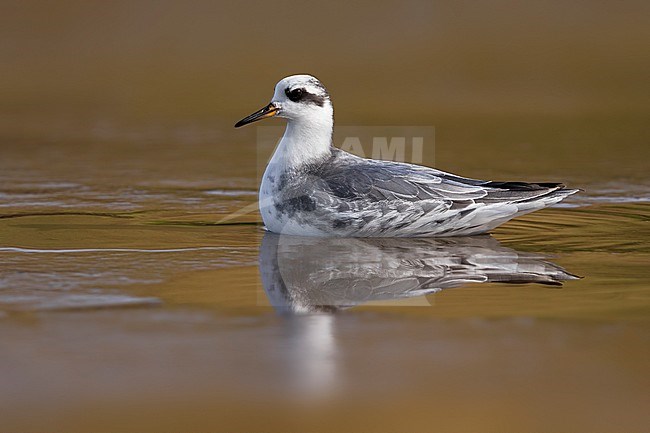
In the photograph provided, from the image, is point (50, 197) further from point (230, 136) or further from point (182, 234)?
point (230, 136)

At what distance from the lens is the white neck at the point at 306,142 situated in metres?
7.59

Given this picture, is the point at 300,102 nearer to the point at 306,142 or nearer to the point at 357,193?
the point at 306,142

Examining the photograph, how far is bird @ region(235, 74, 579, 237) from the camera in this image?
7199 millimetres

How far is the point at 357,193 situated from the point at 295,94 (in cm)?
90

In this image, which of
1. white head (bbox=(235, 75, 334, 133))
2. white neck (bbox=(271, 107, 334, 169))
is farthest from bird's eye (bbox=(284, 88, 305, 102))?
white neck (bbox=(271, 107, 334, 169))

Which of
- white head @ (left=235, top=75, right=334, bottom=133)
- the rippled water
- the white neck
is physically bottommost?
the rippled water

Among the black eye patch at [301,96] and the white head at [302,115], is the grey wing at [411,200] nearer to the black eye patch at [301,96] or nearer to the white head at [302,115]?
the white head at [302,115]

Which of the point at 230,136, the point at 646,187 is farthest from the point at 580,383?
the point at 230,136

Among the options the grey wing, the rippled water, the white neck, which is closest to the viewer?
the rippled water

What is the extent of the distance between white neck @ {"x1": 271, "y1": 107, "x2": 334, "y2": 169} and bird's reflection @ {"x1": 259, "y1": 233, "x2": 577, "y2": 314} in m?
0.55

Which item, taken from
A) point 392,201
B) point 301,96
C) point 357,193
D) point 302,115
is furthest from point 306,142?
point 392,201

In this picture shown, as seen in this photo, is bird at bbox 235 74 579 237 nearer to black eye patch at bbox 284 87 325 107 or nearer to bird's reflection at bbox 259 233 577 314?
black eye patch at bbox 284 87 325 107

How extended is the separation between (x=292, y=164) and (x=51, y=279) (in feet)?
6.42

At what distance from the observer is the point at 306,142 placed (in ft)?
25.0
